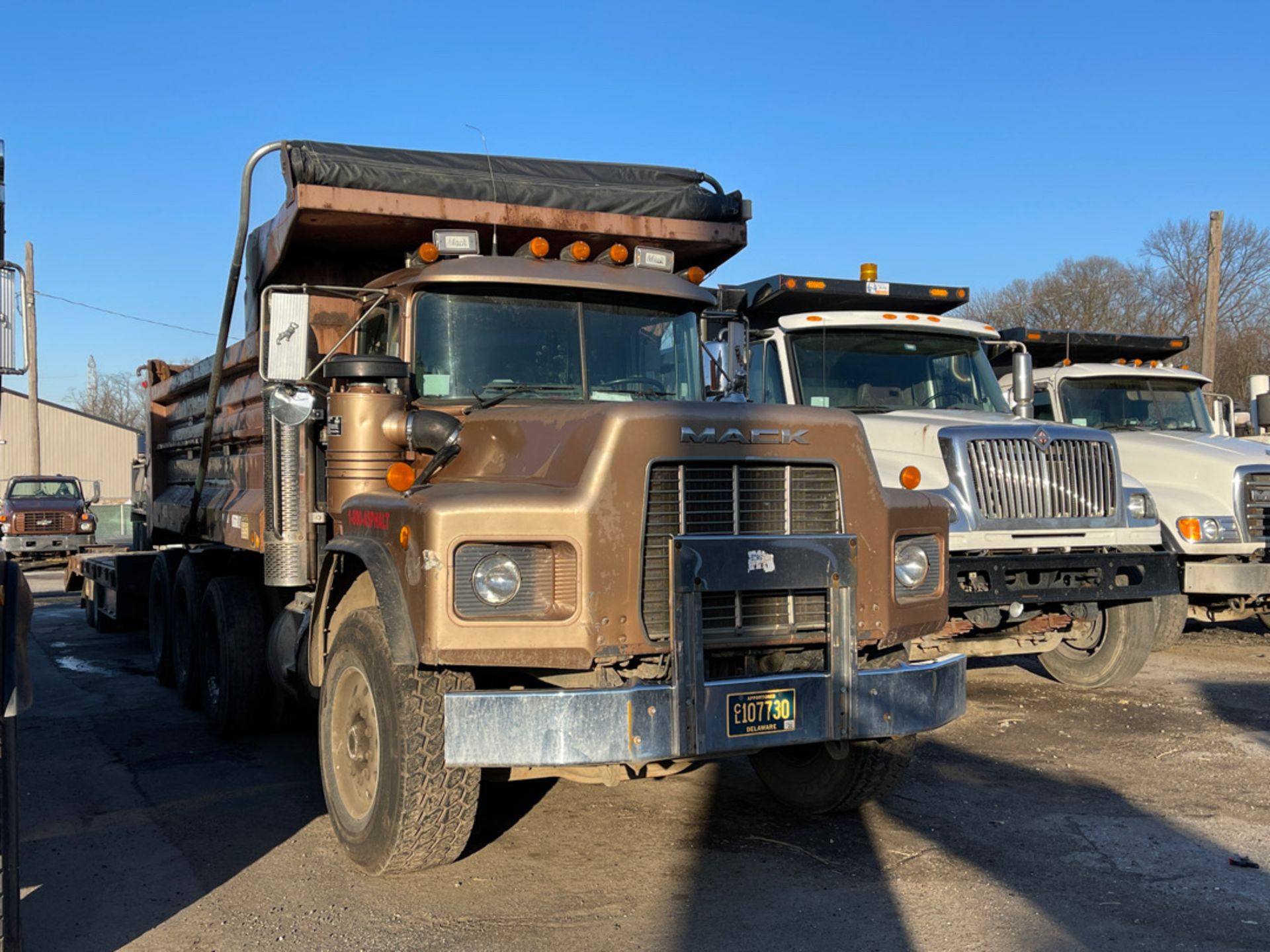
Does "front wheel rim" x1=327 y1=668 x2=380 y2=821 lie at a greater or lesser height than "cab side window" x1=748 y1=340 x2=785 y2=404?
lesser

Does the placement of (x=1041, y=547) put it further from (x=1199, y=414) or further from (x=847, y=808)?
(x=1199, y=414)

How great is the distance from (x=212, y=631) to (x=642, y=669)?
4.50 metres

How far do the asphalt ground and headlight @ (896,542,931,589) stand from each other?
120 centimetres

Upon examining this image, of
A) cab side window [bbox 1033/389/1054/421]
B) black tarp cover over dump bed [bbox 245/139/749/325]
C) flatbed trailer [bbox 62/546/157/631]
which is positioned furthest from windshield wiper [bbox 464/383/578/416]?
cab side window [bbox 1033/389/1054/421]

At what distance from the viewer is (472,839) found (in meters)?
5.29

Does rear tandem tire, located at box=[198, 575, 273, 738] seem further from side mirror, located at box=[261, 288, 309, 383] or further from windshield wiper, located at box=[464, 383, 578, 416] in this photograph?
windshield wiper, located at box=[464, 383, 578, 416]

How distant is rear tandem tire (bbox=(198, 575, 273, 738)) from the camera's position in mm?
7352

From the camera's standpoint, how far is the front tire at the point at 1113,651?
8.71 meters

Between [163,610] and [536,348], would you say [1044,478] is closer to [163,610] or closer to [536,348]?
[536,348]

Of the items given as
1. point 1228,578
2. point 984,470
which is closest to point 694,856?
point 984,470

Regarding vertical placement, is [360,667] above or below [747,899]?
above

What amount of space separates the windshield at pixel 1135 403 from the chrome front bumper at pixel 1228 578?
225 cm

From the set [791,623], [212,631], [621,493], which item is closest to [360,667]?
[621,493]

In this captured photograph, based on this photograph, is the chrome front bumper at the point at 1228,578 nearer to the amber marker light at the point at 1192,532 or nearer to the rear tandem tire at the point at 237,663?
the amber marker light at the point at 1192,532
